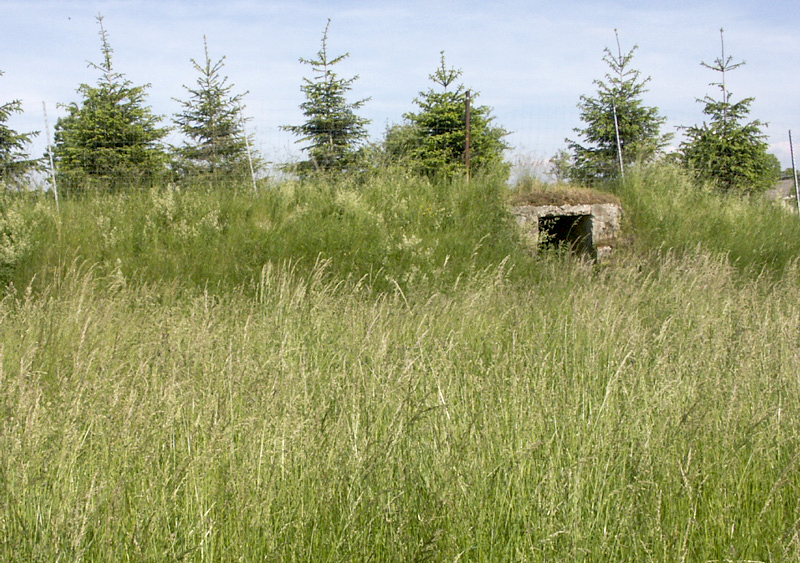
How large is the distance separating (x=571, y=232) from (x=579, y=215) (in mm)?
597

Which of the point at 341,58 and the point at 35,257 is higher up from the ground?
the point at 341,58

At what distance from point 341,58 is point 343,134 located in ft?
5.91

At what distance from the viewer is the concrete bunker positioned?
10.7 metres

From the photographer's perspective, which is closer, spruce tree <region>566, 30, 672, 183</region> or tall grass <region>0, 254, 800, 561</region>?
tall grass <region>0, 254, 800, 561</region>

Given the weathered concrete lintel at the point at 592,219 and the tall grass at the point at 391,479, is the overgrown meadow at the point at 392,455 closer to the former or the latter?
the tall grass at the point at 391,479

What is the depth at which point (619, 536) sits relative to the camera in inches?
87.7

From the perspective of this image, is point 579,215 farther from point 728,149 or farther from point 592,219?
point 728,149

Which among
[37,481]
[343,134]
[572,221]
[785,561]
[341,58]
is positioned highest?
[341,58]

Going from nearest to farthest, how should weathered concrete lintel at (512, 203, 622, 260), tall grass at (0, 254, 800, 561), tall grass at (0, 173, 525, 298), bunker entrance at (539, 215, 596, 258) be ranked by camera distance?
tall grass at (0, 254, 800, 561) → tall grass at (0, 173, 525, 298) → weathered concrete lintel at (512, 203, 622, 260) → bunker entrance at (539, 215, 596, 258)

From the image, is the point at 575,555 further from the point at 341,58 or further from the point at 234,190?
the point at 341,58

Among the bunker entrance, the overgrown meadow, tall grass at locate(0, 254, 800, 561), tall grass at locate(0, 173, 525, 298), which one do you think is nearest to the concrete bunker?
the bunker entrance

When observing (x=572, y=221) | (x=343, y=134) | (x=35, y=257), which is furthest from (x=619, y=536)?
(x=343, y=134)

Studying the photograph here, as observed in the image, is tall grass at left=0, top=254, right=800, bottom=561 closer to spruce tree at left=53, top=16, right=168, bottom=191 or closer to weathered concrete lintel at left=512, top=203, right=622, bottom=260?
weathered concrete lintel at left=512, top=203, right=622, bottom=260

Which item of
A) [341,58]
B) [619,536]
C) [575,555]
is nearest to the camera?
[575,555]
